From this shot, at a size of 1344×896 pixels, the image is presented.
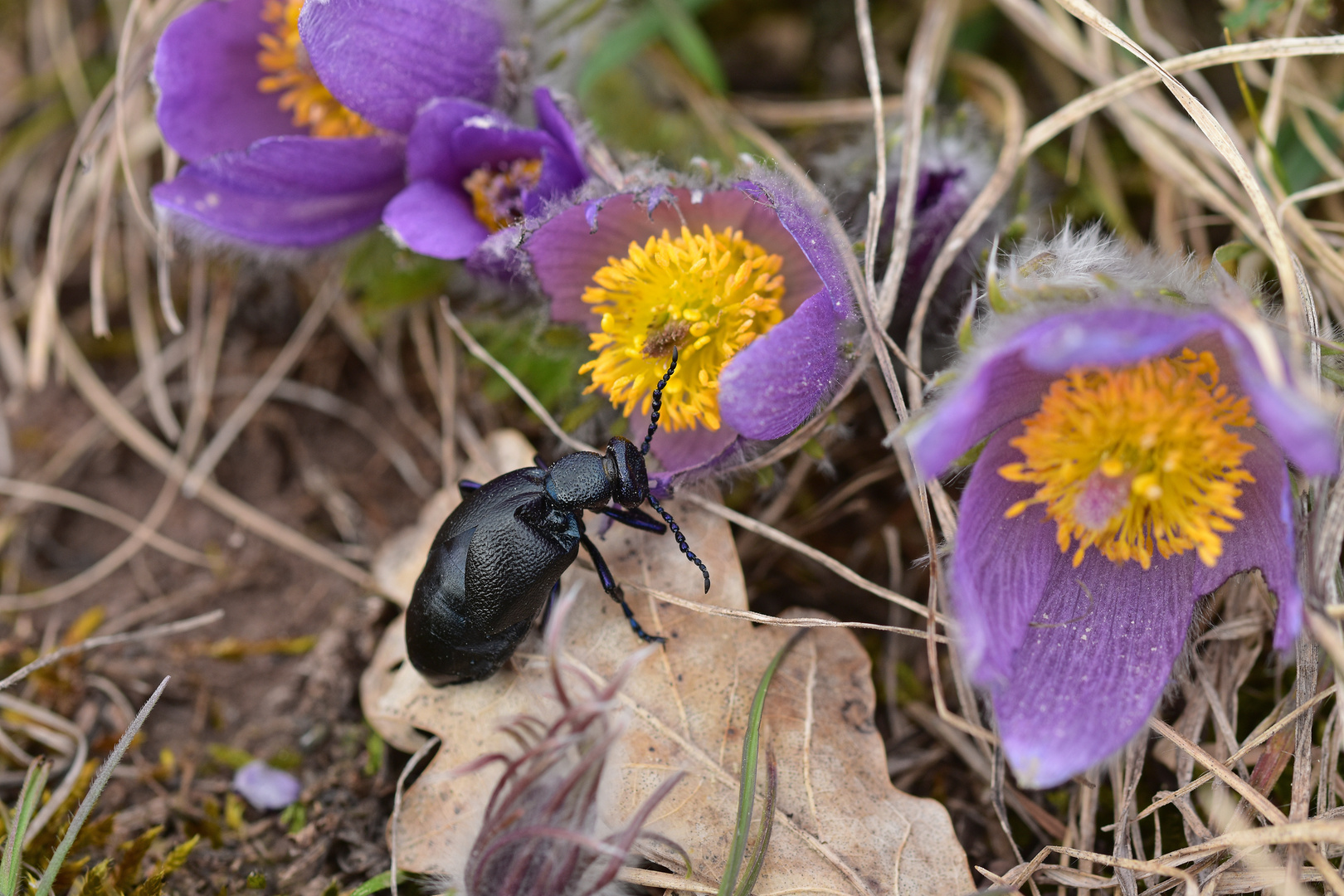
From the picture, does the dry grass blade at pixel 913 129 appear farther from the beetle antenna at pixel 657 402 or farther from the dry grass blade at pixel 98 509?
the dry grass blade at pixel 98 509

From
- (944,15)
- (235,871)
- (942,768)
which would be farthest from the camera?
(944,15)

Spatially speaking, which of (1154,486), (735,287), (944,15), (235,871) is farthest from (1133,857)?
(944,15)

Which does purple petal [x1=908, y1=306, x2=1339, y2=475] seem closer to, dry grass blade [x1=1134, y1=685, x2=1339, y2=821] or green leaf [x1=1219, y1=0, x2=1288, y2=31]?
dry grass blade [x1=1134, y1=685, x2=1339, y2=821]

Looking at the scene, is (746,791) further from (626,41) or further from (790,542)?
(626,41)

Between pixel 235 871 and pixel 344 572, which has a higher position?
pixel 344 572

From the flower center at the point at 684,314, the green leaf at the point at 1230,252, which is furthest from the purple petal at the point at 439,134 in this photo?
the green leaf at the point at 1230,252

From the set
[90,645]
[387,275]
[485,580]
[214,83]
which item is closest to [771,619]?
[485,580]

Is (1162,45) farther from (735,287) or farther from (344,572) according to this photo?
(344,572)
